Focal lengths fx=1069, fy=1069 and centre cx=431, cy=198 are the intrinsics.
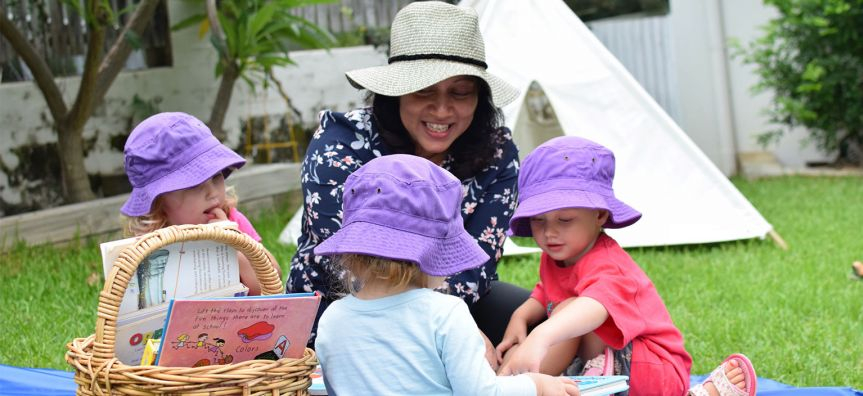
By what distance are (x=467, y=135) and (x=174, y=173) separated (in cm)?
83

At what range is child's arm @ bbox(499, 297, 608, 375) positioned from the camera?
2455 mm

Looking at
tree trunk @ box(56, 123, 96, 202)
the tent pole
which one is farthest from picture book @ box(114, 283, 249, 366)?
the tent pole

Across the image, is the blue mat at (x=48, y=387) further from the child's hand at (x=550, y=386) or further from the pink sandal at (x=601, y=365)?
the child's hand at (x=550, y=386)

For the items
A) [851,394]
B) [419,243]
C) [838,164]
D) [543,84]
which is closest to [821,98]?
[838,164]

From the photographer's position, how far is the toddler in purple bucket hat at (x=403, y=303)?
7.02 ft

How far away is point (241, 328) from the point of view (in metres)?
2.22

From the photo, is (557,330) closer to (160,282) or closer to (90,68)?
(160,282)

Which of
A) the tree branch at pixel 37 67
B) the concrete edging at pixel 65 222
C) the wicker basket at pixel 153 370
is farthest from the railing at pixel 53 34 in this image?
the wicker basket at pixel 153 370

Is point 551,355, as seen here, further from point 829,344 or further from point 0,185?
point 0,185

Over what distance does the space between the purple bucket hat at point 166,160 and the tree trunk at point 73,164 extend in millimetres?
3082

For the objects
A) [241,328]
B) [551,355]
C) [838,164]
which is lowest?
[838,164]

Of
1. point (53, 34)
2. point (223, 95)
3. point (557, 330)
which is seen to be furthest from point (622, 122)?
point (53, 34)

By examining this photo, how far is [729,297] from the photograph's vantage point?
4691mm

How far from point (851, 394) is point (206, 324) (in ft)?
6.75
